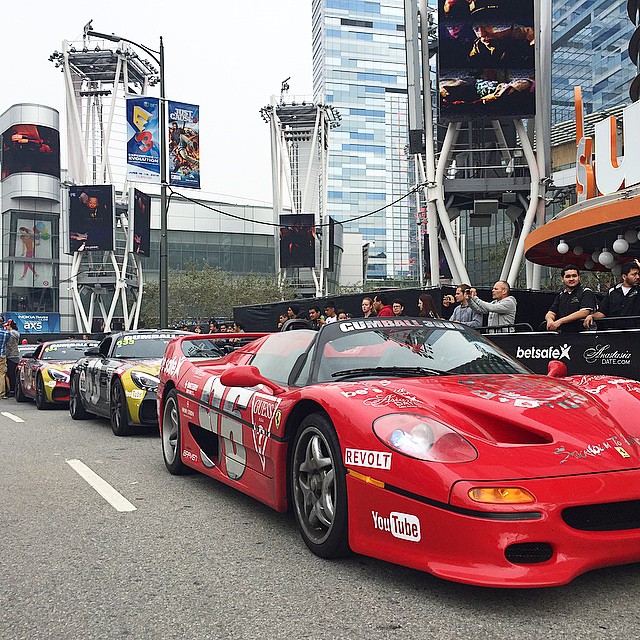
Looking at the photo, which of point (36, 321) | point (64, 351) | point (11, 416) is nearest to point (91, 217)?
point (36, 321)

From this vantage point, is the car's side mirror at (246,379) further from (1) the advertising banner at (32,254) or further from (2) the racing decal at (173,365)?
(1) the advertising banner at (32,254)

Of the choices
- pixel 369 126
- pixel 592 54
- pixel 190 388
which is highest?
pixel 369 126

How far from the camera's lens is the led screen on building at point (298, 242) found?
2552 inches

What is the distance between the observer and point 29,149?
6894 centimetres

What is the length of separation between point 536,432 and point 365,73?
174 metres

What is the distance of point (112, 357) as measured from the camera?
36.7 feet

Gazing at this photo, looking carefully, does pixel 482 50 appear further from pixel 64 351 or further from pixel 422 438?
pixel 422 438

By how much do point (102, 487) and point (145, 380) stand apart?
340 centimetres

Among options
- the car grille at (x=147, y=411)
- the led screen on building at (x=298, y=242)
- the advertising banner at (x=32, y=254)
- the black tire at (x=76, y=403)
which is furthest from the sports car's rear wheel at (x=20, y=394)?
the advertising banner at (x=32, y=254)

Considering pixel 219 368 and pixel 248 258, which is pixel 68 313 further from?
pixel 219 368

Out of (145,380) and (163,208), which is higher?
(163,208)

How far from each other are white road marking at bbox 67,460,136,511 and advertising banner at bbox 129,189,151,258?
50900mm

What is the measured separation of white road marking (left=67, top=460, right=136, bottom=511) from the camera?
5.72m

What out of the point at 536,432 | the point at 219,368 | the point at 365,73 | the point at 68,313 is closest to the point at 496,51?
the point at 219,368
